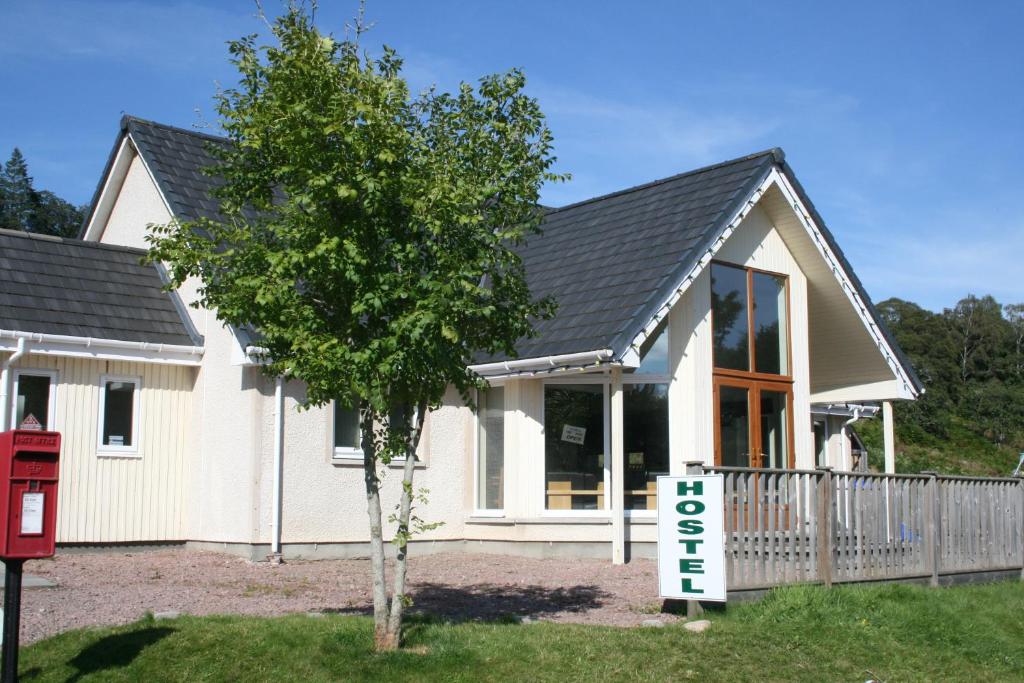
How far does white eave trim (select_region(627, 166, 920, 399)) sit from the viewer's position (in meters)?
15.5

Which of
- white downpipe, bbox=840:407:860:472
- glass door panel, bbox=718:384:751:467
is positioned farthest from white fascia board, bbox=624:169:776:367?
white downpipe, bbox=840:407:860:472

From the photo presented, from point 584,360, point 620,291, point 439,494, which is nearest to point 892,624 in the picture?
point 584,360

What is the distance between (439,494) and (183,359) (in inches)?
181

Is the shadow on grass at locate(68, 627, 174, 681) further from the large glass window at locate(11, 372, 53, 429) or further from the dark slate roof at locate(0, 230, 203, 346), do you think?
the dark slate roof at locate(0, 230, 203, 346)

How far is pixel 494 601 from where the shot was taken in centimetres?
1206

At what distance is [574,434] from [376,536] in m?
8.11

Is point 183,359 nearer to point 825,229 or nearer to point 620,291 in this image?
point 620,291

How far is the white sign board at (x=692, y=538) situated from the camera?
1054cm

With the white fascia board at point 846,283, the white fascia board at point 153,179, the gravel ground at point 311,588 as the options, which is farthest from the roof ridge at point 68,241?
the white fascia board at point 846,283

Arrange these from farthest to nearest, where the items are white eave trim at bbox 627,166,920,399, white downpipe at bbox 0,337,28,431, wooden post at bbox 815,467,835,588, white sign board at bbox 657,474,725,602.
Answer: white eave trim at bbox 627,166,920,399 < white downpipe at bbox 0,337,28,431 < wooden post at bbox 815,467,835,588 < white sign board at bbox 657,474,725,602

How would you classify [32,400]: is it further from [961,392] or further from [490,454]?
[961,392]

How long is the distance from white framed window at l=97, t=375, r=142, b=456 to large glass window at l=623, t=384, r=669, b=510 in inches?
294

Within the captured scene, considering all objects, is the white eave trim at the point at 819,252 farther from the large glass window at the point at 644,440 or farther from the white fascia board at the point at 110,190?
the white fascia board at the point at 110,190

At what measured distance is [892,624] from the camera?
1030 cm
